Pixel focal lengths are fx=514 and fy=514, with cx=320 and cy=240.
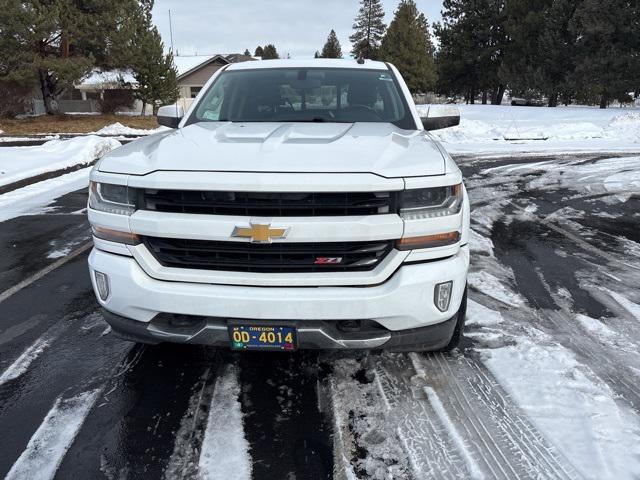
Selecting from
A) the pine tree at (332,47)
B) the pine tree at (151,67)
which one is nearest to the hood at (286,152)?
the pine tree at (151,67)

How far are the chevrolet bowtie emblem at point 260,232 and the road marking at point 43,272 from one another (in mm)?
2977

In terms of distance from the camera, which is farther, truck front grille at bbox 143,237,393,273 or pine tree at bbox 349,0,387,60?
pine tree at bbox 349,0,387,60

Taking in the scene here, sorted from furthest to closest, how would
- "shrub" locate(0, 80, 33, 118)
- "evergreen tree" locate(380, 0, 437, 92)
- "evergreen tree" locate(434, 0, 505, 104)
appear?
"evergreen tree" locate(380, 0, 437, 92), "evergreen tree" locate(434, 0, 505, 104), "shrub" locate(0, 80, 33, 118)

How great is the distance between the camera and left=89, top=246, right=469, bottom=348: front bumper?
2467 mm

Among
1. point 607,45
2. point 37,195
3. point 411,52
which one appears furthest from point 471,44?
point 37,195

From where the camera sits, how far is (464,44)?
126 feet

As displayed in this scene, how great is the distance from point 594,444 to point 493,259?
9.66ft

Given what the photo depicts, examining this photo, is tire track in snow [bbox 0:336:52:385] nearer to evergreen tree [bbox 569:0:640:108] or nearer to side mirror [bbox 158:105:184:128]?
side mirror [bbox 158:105:184:128]

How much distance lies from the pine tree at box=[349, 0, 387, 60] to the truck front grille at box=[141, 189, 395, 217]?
2896 inches

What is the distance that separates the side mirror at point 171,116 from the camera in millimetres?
4352

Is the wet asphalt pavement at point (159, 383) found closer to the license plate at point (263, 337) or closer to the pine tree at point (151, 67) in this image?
the license plate at point (263, 337)

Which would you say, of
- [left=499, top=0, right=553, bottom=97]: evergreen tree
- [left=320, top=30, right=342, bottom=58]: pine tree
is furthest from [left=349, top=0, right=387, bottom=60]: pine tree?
[left=499, top=0, right=553, bottom=97]: evergreen tree

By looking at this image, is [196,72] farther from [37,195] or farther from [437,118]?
[437,118]

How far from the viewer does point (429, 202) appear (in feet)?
8.51
